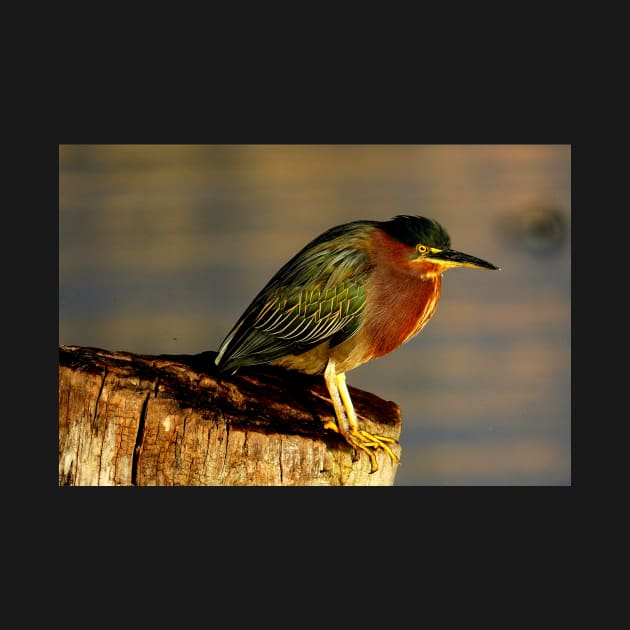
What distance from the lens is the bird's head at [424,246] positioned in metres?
6.43

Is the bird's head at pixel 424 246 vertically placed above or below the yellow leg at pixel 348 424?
above

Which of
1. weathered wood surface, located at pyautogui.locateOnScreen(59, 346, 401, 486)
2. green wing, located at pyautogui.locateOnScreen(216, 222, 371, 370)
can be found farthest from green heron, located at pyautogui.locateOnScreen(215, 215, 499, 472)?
weathered wood surface, located at pyautogui.locateOnScreen(59, 346, 401, 486)

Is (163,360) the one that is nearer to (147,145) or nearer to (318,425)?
(318,425)

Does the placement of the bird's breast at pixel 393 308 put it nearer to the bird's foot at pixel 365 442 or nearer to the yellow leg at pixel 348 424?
the yellow leg at pixel 348 424

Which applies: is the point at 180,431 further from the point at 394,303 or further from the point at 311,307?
the point at 394,303

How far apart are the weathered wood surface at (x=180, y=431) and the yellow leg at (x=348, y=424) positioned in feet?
0.19

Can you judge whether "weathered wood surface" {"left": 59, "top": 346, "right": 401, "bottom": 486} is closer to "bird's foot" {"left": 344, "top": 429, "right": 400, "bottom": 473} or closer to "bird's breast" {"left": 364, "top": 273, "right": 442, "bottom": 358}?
"bird's foot" {"left": 344, "top": 429, "right": 400, "bottom": 473}

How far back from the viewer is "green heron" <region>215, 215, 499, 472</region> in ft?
21.0

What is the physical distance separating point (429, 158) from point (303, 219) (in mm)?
908

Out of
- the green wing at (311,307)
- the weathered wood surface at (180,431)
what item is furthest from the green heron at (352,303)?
the weathered wood surface at (180,431)

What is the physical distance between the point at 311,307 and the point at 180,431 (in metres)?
1.01

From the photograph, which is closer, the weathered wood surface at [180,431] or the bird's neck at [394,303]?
the weathered wood surface at [180,431]

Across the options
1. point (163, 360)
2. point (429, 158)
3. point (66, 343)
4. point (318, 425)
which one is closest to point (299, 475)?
point (318, 425)

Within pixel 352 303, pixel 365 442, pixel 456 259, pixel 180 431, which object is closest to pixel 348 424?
pixel 365 442
